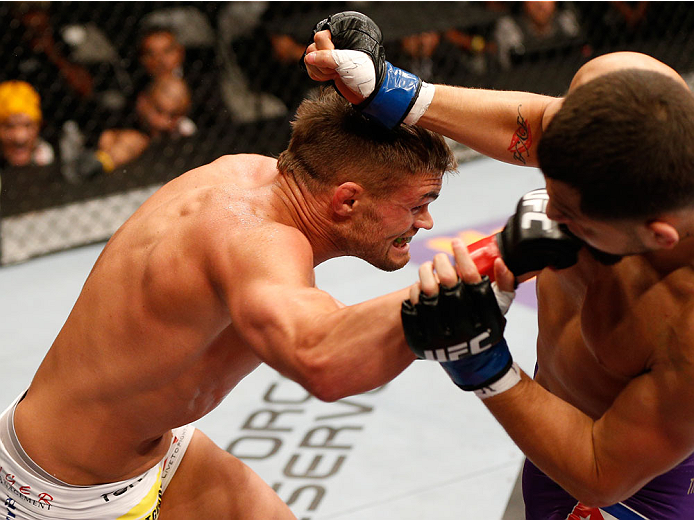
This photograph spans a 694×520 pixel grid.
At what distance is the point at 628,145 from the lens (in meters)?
1.06

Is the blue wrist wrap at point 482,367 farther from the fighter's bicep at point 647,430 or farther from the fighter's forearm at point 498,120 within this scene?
the fighter's forearm at point 498,120

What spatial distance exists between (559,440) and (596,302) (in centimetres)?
24

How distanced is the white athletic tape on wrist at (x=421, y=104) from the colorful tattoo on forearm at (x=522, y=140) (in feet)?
0.68

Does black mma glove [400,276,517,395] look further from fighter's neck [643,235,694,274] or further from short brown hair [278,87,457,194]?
short brown hair [278,87,457,194]

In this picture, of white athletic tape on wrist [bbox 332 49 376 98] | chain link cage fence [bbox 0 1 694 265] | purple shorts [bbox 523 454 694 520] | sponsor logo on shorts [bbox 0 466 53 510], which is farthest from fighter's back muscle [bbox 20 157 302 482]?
chain link cage fence [bbox 0 1 694 265]

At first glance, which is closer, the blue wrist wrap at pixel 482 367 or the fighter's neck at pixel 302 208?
the blue wrist wrap at pixel 482 367

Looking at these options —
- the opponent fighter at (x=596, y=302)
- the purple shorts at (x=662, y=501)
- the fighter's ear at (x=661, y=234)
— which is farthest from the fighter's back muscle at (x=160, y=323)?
the purple shorts at (x=662, y=501)

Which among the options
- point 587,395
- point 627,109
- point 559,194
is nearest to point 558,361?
point 587,395

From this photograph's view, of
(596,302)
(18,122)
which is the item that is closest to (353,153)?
(596,302)

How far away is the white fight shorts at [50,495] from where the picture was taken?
5.32 feet

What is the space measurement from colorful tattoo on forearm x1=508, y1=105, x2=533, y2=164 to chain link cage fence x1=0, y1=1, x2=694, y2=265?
10.7 feet

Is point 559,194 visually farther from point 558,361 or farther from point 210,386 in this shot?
point 210,386

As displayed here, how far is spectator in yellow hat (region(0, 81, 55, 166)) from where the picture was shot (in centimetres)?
449

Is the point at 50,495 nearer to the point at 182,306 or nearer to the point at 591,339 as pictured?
the point at 182,306
